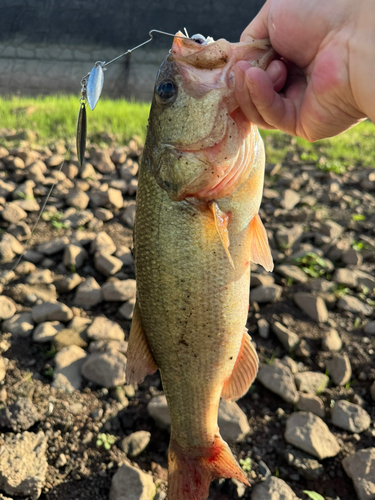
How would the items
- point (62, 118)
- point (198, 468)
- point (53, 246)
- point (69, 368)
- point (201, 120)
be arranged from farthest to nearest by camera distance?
point (62, 118)
point (53, 246)
point (69, 368)
point (198, 468)
point (201, 120)

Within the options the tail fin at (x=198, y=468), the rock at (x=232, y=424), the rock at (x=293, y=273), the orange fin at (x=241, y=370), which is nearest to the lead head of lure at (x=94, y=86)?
the orange fin at (x=241, y=370)

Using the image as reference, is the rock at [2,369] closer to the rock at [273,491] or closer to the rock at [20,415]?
the rock at [20,415]

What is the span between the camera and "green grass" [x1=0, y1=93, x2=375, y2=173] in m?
6.26

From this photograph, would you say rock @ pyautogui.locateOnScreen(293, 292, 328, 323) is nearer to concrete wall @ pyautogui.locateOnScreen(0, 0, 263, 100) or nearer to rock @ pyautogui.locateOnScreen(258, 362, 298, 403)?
rock @ pyautogui.locateOnScreen(258, 362, 298, 403)

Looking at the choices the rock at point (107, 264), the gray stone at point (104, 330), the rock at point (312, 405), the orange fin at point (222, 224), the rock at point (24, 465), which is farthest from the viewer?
the rock at point (107, 264)

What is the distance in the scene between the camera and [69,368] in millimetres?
2955

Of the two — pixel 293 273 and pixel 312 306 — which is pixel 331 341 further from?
pixel 293 273

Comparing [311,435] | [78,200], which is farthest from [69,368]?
[78,200]

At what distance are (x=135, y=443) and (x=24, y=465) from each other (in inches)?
23.9

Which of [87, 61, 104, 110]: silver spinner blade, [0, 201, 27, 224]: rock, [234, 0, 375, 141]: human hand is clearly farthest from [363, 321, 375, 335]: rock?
[0, 201, 27, 224]: rock

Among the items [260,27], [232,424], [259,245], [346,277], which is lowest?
[232,424]

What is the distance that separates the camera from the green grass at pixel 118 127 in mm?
6258

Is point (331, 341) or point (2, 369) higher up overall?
point (331, 341)

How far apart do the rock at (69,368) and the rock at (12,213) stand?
1.64 metres
